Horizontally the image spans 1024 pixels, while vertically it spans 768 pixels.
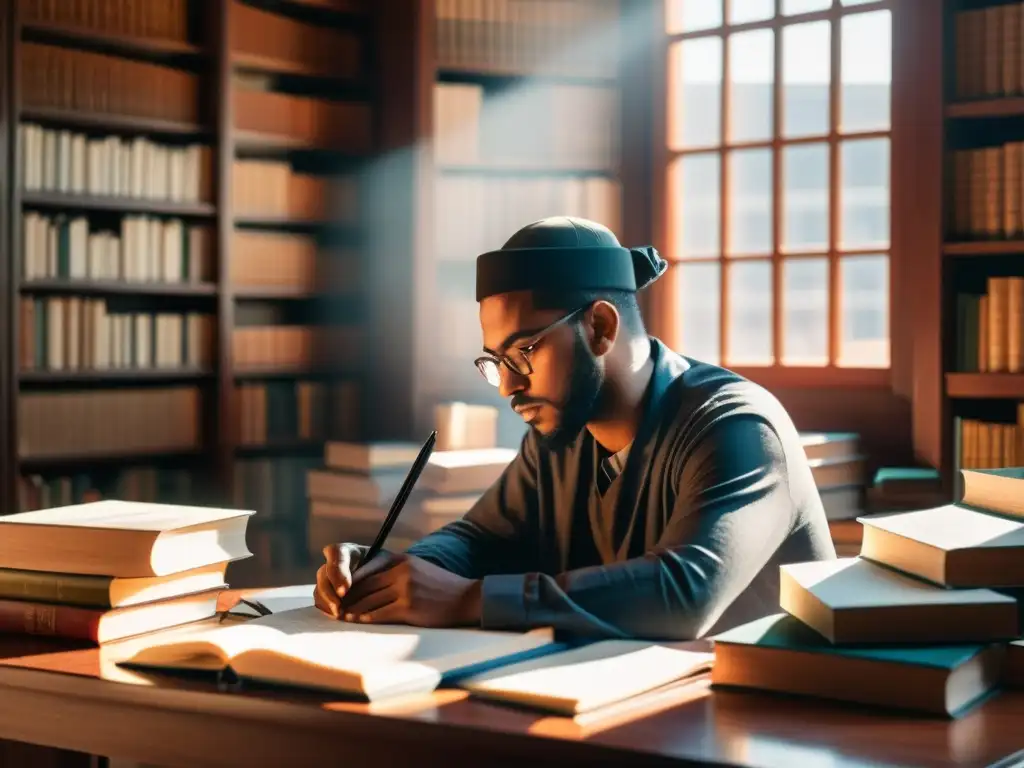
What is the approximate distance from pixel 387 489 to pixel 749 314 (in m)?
1.33

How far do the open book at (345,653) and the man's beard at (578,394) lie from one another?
1.47 ft

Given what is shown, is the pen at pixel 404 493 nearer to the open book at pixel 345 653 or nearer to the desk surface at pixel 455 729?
the open book at pixel 345 653

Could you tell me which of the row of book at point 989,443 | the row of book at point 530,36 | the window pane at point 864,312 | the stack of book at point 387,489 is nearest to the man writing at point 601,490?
the stack of book at point 387,489

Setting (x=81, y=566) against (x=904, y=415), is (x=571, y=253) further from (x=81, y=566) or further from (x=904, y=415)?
(x=904, y=415)

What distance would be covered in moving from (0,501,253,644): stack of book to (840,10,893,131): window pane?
9.61 ft

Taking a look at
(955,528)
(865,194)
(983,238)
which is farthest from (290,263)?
(955,528)

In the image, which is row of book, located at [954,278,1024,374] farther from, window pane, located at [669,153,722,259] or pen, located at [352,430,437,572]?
pen, located at [352,430,437,572]

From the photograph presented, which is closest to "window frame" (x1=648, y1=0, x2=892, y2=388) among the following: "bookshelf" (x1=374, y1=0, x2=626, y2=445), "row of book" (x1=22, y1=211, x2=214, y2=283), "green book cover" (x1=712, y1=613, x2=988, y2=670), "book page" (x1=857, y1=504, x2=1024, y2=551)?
"bookshelf" (x1=374, y1=0, x2=626, y2=445)

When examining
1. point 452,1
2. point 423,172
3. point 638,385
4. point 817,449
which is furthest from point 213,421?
point 638,385

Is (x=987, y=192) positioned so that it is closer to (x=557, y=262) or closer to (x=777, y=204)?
(x=777, y=204)

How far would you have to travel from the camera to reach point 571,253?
1824 mm

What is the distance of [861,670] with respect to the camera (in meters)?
1.21

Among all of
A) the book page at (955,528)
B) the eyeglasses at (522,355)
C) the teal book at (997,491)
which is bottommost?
the book page at (955,528)

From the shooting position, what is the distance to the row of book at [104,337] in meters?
4.15
